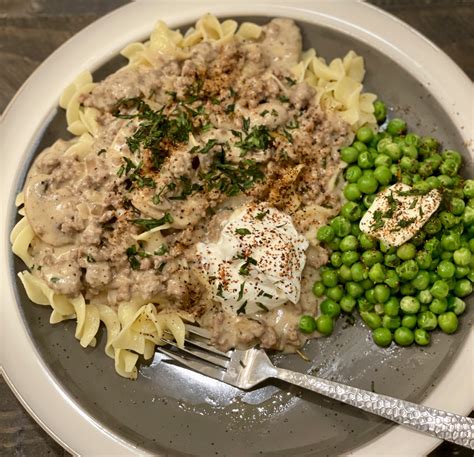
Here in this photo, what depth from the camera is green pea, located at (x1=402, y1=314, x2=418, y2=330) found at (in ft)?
17.8

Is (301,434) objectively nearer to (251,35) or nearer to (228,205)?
(228,205)

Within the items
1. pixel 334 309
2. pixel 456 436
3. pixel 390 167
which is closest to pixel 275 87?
pixel 390 167

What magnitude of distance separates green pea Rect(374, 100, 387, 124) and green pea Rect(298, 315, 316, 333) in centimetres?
221

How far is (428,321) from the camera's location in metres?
5.37

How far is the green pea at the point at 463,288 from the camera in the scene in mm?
5418

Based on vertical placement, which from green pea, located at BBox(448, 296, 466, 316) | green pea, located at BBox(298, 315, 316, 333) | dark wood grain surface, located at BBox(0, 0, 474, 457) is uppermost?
dark wood grain surface, located at BBox(0, 0, 474, 457)

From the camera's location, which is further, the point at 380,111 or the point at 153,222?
the point at 380,111

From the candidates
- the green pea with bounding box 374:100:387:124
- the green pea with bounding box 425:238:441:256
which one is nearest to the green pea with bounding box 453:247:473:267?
the green pea with bounding box 425:238:441:256

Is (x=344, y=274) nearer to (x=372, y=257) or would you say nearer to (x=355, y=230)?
(x=372, y=257)

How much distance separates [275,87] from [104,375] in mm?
3272

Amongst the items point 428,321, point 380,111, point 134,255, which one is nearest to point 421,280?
point 428,321

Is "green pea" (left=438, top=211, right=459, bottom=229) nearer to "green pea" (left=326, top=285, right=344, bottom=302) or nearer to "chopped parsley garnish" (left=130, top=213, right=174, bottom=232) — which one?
"green pea" (left=326, top=285, right=344, bottom=302)

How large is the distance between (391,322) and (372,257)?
64cm

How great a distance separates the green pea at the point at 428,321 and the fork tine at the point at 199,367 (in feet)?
6.28
